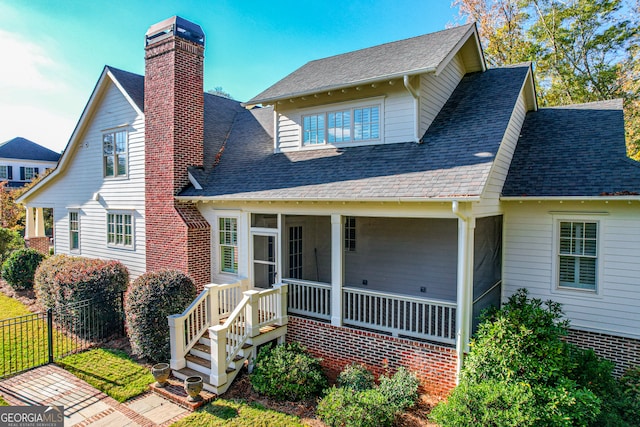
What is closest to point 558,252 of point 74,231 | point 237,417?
point 237,417

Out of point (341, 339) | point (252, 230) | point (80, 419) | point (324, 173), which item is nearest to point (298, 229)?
point (252, 230)

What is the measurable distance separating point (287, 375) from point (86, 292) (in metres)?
6.63

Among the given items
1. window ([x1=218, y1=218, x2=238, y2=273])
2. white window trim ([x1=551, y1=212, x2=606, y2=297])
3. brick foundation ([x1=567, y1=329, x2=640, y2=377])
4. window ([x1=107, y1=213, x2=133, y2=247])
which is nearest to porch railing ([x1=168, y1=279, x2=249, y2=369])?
window ([x1=218, y1=218, x2=238, y2=273])

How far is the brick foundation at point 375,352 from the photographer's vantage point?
6.86 meters

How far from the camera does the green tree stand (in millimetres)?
19906

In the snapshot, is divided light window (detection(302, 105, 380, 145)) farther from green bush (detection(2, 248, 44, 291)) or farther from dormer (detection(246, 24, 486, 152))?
green bush (detection(2, 248, 44, 291))

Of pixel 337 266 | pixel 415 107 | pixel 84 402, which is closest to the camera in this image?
pixel 84 402

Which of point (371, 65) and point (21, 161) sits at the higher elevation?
point (21, 161)

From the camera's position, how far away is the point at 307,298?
888 centimetres

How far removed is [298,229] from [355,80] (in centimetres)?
462

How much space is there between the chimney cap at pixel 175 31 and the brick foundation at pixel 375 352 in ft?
29.4

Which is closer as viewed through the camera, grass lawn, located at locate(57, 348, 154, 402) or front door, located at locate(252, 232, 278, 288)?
grass lawn, located at locate(57, 348, 154, 402)

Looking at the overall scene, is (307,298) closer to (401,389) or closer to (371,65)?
(401,389)

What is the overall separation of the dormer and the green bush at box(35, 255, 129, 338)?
248 inches
